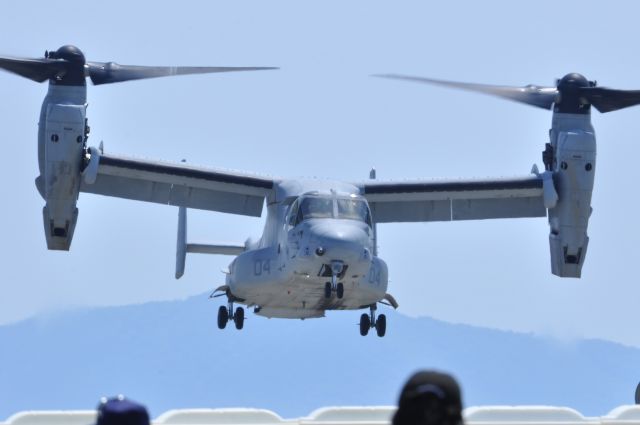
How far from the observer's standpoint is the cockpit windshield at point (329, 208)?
26.8 meters

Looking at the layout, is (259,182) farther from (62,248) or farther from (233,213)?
(62,248)

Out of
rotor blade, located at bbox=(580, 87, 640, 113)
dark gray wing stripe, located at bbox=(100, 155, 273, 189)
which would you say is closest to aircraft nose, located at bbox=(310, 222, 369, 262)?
dark gray wing stripe, located at bbox=(100, 155, 273, 189)

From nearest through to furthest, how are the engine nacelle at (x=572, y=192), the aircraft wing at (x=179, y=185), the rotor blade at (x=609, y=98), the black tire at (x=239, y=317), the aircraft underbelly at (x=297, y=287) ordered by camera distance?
the aircraft underbelly at (x=297, y=287) → the engine nacelle at (x=572, y=192) → the aircraft wing at (x=179, y=185) → the rotor blade at (x=609, y=98) → the black tire at (x=239, y=317)

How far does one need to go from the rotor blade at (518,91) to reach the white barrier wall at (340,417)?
21416mm

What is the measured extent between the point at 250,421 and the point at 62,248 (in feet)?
69.8

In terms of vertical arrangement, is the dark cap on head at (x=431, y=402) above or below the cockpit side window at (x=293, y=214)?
below

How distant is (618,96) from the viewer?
32.0 m

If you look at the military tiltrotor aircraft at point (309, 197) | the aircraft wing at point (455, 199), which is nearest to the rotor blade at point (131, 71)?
the military tiltrotor aircraft at point (309, 197)

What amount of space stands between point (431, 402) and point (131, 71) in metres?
29.1

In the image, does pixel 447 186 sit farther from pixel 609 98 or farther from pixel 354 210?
pixel 354 210

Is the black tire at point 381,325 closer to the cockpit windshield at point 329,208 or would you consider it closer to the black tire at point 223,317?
the cockpit windshield at point 329,208

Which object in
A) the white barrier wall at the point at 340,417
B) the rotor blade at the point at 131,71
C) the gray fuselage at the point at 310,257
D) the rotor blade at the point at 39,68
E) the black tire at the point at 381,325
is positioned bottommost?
the white barrier wall at the point at 340,417

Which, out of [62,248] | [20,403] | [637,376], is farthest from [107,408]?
[637,376]

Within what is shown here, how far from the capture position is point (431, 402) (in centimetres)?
401
